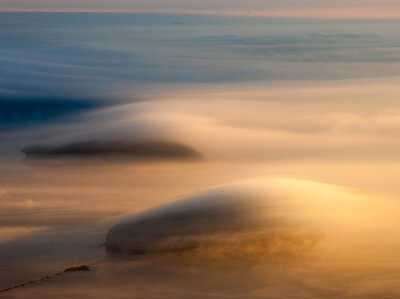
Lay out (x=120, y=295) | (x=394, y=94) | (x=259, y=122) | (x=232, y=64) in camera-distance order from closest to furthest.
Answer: (x=120, y=295) < (x=259, y=122) < (x=394, y=94) < (x=232, y=64)

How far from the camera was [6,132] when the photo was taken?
2.02 metres

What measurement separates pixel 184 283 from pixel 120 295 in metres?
0.10

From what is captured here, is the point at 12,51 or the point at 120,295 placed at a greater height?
the point at 12,51

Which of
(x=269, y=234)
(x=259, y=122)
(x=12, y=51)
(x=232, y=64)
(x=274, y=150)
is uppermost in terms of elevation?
(x=12, y=51)

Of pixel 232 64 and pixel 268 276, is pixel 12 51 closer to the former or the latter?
pixel 232 64

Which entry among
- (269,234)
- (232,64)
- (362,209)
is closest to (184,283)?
(269,234)

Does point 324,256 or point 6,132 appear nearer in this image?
point 324,256

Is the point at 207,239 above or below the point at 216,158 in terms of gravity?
below

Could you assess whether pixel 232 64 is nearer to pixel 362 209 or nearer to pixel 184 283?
pixel 362 209

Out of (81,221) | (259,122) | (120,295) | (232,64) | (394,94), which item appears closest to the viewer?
(120,295)

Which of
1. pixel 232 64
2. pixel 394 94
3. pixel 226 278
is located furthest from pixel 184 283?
pixel 232 64

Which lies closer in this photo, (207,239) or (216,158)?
(207,239)

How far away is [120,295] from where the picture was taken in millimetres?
1180

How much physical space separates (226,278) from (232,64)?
1.27 m
